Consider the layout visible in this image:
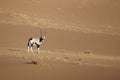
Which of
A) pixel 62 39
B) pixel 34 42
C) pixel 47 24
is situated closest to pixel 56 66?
pixel 34 42

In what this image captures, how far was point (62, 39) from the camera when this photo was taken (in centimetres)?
1709

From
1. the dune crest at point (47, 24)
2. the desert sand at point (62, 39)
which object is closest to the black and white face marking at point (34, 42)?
the desert sand at point (62, 39)

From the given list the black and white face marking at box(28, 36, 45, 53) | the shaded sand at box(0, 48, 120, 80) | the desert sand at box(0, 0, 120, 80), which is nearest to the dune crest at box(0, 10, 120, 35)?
the desert sand at box(0, 0, 120, 80)

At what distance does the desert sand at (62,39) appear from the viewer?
12.3 metres

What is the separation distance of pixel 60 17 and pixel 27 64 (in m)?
10.3

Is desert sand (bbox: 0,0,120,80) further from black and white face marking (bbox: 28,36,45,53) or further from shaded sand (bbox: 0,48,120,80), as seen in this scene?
black and white face marking (bbox: 28,36,45,53)

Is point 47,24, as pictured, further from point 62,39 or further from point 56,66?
point 56,66

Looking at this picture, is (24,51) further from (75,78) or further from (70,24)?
(70,24)

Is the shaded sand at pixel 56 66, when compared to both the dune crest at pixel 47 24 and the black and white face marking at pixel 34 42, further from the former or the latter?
the dune crest at pixel 47 24

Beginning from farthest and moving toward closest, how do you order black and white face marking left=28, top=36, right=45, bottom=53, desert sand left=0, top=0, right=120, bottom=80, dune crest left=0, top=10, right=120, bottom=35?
→ dune crest left=0, top=10, right=120, bottom=35 < black and white face marking left=28, top=36, right=45, bottom=53 < desert sand left=0, top=0, right=120, bottom=80

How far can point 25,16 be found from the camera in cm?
2195

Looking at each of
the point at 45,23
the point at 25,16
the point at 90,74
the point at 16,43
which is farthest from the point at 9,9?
the point at 90,74

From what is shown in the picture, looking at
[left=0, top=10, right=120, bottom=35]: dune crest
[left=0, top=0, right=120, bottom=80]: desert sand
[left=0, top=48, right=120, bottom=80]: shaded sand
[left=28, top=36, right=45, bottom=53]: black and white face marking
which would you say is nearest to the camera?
[left=0, top=48, right=120, bottom=80]: shaded sand

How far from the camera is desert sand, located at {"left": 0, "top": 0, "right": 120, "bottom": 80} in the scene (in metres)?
12.3
